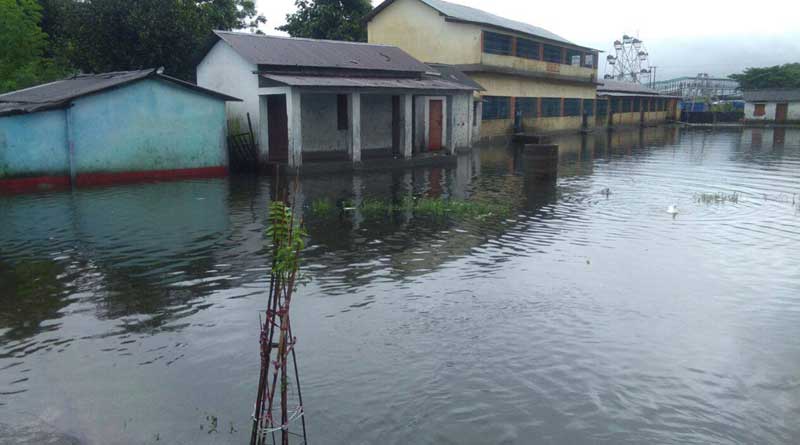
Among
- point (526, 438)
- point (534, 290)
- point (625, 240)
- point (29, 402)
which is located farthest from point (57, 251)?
point (625, 240)

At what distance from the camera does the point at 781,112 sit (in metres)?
64.8

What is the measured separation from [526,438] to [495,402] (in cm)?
59

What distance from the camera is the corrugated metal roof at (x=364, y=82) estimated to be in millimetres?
21062

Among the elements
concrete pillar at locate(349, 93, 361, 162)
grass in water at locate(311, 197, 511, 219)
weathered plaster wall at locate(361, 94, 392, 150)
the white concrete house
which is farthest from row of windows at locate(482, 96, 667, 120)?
grass in water at locate(311, 197, 511, 219)

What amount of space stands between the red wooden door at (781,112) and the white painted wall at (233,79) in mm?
61026

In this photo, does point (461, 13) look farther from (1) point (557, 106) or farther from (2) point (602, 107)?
(2) point (602, 107)

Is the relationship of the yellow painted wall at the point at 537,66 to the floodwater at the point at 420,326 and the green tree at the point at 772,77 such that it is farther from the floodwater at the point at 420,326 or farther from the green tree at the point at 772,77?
the green tree at the point at 772,77

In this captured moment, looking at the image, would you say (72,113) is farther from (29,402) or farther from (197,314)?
(29,402)

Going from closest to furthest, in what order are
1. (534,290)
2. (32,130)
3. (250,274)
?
(534,290), (250,274), (32,130)

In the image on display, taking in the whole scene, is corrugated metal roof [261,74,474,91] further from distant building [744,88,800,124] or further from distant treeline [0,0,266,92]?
distant building [744,88,800,124]

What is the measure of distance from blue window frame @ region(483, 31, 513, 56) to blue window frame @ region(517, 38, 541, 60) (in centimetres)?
161

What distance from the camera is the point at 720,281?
29.8ft

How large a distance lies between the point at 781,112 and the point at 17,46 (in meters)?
67.8

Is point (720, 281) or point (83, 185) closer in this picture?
point (720, 281)
